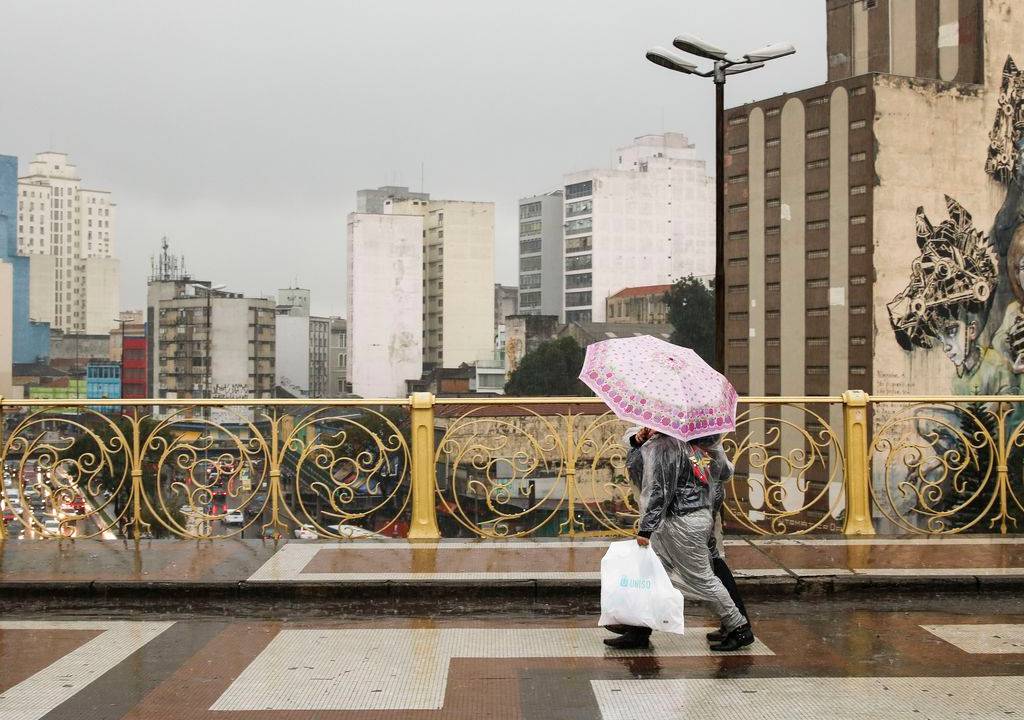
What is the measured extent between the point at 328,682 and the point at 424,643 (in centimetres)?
102

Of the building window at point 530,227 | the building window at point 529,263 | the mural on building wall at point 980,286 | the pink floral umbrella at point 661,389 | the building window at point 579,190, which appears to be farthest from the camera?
the building window at point 529,263

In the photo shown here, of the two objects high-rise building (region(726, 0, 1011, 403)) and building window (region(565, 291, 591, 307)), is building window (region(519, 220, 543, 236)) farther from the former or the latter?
high-rise building (region(726, 0, 1011, 403))

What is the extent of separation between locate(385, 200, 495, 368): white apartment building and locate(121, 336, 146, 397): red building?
30689mm

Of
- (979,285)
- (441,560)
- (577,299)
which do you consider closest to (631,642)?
(441,560)

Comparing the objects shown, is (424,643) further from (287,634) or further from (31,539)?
(31,539)

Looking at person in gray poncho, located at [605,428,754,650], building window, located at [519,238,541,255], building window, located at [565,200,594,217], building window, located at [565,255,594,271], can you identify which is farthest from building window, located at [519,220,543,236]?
person in gray poncho, located at [605,428,754,650]

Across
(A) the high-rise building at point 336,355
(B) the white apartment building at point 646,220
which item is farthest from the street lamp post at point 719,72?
(A) the high-rise building at point 336,355

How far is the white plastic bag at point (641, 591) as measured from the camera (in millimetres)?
6402

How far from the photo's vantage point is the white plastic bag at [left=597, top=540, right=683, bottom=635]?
6.40m

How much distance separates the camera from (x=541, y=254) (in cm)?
14875

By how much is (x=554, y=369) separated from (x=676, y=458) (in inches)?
3715

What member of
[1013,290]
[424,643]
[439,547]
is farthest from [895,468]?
[424,643]

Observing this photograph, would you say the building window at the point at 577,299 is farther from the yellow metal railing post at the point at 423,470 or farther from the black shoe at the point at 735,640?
the black shoe at the point at 735,640

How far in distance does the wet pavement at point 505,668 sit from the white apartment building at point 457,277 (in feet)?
392
